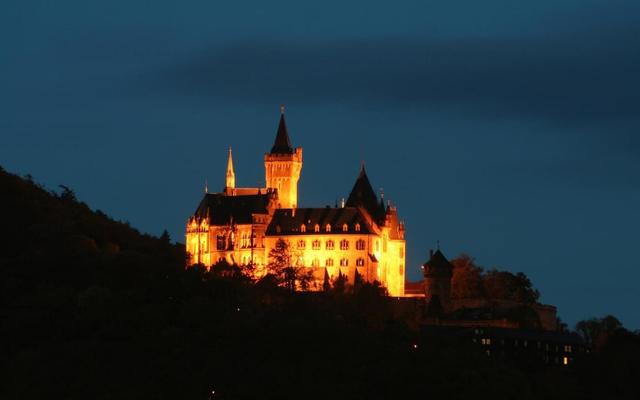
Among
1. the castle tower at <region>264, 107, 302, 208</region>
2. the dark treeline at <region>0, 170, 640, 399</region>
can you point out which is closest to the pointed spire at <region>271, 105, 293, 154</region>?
the castle tower at <region>264, 107, 302, 208</region>

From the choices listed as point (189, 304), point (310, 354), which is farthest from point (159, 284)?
point (310, 354)

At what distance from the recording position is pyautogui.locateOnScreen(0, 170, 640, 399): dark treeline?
91.7m

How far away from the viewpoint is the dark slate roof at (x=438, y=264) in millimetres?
175000

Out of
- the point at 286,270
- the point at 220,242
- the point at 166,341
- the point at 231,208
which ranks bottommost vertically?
the point at 166,341

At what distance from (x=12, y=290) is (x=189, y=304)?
8591 millimetres

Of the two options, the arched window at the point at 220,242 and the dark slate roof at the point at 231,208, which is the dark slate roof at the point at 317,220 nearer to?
the dark slate roof at the point at 231,208

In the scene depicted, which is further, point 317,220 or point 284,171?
point 284,171

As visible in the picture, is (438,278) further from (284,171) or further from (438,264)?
(284,171)

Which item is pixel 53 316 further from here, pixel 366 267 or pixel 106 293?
pixel 366 267

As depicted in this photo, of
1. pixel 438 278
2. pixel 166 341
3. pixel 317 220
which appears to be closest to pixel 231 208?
pixel 317 220

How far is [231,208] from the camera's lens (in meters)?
183

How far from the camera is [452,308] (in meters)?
171

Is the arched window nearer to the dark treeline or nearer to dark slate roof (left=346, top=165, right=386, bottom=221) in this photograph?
dark slate roof (left=346, top=165, right=386, bottom=221)

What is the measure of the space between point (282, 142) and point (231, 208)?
13068 mm
